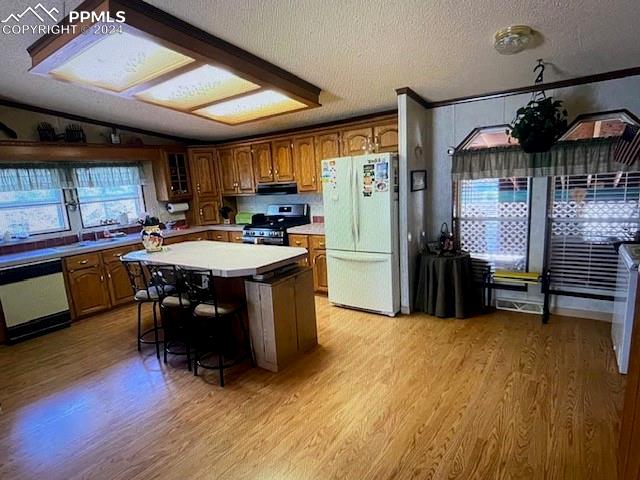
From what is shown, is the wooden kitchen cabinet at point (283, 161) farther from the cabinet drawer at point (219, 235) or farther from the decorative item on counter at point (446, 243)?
the decorative item on counter at point (446, 243)

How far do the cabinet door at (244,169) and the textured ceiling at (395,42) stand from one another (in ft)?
6.12

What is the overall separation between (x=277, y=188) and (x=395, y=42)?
3.01 m

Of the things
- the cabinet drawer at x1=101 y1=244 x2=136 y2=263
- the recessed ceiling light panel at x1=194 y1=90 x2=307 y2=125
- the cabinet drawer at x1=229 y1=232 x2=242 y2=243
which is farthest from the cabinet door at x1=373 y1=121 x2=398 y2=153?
the cabinet drawer at x1=101 y1=244 x2=136 y2=263

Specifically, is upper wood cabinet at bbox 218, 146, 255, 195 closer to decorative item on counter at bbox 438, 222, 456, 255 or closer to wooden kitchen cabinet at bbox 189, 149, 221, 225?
wooden kitchen cabinet at bbox 189, 149, 221, 225

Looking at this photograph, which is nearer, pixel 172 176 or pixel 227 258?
pixel 227 258

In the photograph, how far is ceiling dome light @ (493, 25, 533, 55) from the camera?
86.0 inches

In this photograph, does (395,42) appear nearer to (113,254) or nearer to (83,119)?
(113,254)

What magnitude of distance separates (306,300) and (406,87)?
226 cm

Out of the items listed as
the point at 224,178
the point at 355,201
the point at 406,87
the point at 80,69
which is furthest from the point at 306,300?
the point at 224,178

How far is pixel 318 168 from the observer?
4.62 m

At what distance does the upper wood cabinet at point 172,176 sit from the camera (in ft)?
16.9

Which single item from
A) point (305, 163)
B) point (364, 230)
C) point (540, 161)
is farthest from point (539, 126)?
point (305, 163)

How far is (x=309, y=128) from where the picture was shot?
471 centimetres

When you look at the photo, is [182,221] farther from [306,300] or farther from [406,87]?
[406,87]
